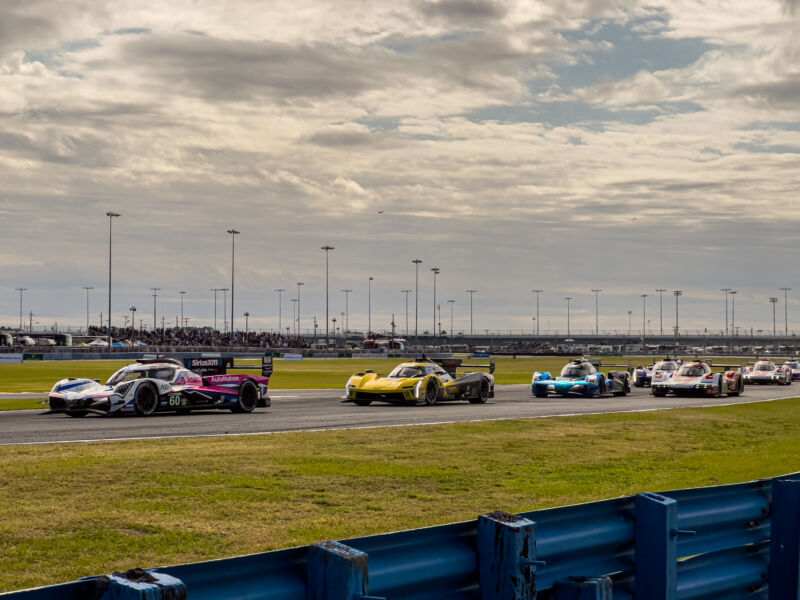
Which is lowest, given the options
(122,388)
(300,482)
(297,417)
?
(297,417)

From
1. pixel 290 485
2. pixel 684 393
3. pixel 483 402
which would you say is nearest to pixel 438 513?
pixel 290 485

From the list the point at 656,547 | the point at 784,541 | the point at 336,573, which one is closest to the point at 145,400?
the point at 784,541

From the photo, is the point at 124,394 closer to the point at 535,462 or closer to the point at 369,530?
the point at 535,462

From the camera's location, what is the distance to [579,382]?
3634 centimetres

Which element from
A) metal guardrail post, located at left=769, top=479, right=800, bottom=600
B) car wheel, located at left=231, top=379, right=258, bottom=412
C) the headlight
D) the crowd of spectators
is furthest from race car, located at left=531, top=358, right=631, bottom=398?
the crowd of spectators

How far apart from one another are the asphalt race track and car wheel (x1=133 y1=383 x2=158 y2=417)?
443mm

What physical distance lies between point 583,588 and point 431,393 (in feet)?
87.7

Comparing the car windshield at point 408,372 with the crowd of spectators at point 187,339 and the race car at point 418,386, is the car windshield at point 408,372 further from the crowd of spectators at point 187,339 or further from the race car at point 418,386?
the crowd of spectators at point 187,339

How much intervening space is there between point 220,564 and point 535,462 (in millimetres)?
13264

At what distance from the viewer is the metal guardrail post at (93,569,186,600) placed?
302cm

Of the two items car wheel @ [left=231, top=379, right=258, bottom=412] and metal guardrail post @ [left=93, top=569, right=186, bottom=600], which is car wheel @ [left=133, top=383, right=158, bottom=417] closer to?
car wheel @ [left=231, top=379, right=258, bottom=412]

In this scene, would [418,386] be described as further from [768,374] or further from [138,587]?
[768,374]

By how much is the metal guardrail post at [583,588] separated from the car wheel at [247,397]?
883 inches

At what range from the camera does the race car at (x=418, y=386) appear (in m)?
30.3
